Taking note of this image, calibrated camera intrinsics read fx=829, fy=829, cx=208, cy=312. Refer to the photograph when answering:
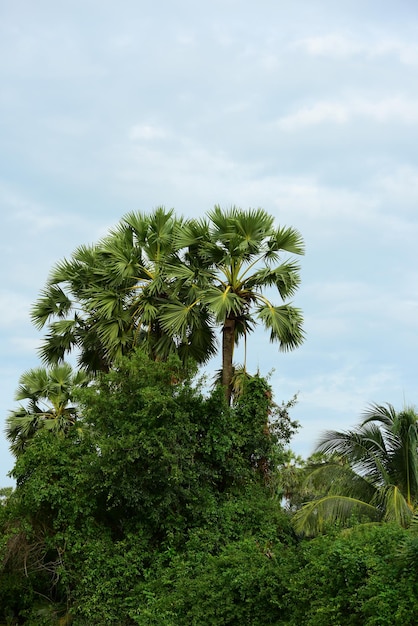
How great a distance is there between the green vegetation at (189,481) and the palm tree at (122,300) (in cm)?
10

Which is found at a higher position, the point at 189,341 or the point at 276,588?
the point at 189,341

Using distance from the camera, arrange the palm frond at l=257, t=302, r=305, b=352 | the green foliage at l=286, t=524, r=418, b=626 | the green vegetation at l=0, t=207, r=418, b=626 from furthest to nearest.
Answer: the palm frond at l=257, t=302, r=305, b=352 → the green vegetation at l=0, t=207, r=418, b=626 → the green foliage at l=286, t=524, r=418, b=626

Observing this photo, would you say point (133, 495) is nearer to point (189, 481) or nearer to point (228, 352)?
point (189, 481)

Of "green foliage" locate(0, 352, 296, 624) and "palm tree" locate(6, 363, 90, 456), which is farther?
"palm tree" locate(6, 363, 90, 456)

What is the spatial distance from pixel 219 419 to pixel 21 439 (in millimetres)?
7877

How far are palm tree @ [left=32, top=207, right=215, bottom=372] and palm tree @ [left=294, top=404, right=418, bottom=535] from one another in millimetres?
5014

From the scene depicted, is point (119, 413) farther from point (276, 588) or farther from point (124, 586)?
point (276, 588)

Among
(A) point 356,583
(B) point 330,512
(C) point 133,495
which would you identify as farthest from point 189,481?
(A) point 356,583

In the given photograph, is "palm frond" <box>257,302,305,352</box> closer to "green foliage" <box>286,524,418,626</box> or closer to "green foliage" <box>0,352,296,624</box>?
"green foliage" <box>0,352,296,624</box>

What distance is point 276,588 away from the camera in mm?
13617

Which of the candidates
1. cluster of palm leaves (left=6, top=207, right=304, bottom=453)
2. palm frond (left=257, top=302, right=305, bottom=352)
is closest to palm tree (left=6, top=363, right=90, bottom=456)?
cluster of palm leaves (left=6, top=207, right=304, bottom=453)

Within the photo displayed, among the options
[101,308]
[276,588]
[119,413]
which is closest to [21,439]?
[101,308]

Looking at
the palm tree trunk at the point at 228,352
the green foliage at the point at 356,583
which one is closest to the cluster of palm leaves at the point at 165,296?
the palm tree trunk at the point at 228,352

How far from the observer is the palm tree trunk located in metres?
19.9
